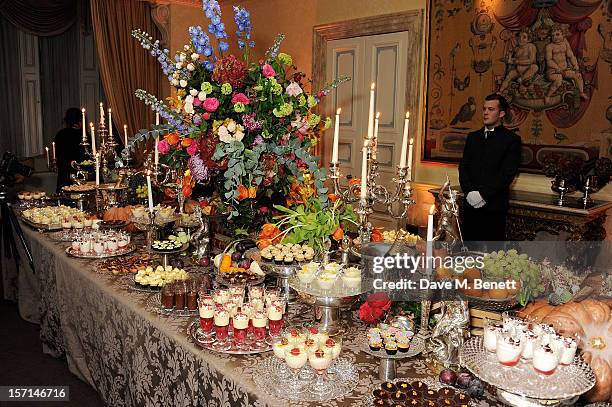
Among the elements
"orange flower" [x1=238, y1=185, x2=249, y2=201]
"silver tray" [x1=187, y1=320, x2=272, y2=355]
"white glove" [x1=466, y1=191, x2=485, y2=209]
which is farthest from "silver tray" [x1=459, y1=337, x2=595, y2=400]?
"white glove" [x1=466, y1=191, x2=485, y2=209]

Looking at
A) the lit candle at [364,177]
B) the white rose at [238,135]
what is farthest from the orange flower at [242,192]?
the lit candle at [364,177]

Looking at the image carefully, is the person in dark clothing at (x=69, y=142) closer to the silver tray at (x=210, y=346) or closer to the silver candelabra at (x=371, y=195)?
the silver candelabra at (x=371, y=195)

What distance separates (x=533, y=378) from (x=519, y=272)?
556mm

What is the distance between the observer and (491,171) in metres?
4.31

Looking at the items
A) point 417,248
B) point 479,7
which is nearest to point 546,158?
point 479,7

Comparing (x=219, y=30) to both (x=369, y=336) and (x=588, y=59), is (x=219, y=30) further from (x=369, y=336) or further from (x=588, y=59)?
(x=588, y=59)

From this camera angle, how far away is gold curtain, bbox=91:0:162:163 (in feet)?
23.1

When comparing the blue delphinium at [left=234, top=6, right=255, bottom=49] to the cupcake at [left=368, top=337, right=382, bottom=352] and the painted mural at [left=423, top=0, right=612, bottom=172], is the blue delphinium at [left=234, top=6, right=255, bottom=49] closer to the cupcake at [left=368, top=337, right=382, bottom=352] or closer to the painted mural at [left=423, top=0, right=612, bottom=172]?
the cupcake at [left=368, top=337, right=382, bottom=352]

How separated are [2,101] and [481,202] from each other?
622 cm

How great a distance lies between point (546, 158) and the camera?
14.9 feet

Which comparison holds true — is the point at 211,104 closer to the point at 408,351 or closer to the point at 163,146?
the point at 163,146

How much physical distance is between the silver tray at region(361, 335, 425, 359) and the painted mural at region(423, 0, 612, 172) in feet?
10.8

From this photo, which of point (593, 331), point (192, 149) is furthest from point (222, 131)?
point (593, 331)

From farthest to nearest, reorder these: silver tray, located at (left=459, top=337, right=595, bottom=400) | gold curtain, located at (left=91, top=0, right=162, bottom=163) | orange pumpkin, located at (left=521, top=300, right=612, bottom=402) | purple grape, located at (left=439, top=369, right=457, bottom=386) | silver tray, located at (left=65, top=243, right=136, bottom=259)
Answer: gold curtain, located at (left=91, top=0, right=162, bottom=163)
silver tray, located at (left=65, top=243, right=136, bottom=259)
purple grape, located at (left=439, top=369, right=457, bottom=386)
orange pumpkin, located at (left=521, top=300, right=612, bottom=402)
silver tray, located at (left=459, top=337, right=595, bottom=400)
